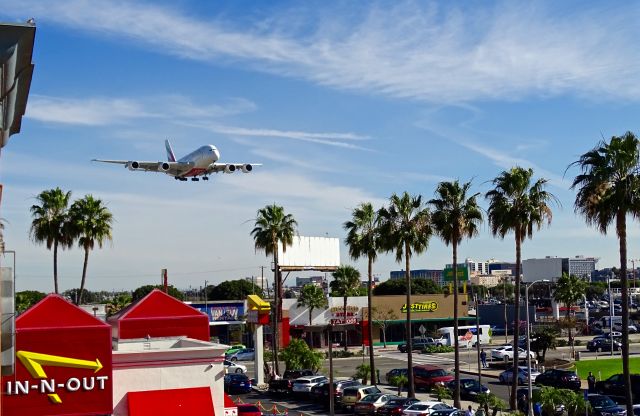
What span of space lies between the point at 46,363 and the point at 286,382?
1158 inches

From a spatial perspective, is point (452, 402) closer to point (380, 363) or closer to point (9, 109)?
point (380, 363)

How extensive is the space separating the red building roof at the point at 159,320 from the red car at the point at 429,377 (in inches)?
948

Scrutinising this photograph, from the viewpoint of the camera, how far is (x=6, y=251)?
11422 mm

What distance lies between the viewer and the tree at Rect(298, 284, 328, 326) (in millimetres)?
85000

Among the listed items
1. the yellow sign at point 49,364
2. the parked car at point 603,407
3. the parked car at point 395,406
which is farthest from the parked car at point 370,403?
the yellow sign at point 49,364

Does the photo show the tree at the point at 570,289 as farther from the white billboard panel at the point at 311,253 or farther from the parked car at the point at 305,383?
the parked car at the point at 305,383

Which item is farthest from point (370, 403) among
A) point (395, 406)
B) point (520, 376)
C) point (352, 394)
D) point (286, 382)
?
point (520, 376)

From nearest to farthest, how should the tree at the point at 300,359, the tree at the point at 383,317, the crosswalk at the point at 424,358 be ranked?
the tree at the point at 300,359 < the crosswalk at the point at 424,358 < the tree at the point at 383,317

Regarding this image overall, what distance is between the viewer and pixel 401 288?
15500cm

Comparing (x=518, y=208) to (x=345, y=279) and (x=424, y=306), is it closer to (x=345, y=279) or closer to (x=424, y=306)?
(x=345, y=279)

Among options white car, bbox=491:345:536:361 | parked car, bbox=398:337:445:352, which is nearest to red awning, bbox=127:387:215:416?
white car, bbox=491:345:536:361

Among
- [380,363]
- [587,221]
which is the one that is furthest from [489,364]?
[587,221]

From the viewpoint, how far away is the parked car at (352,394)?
43.1 m

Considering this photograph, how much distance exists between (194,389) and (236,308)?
222 feet
